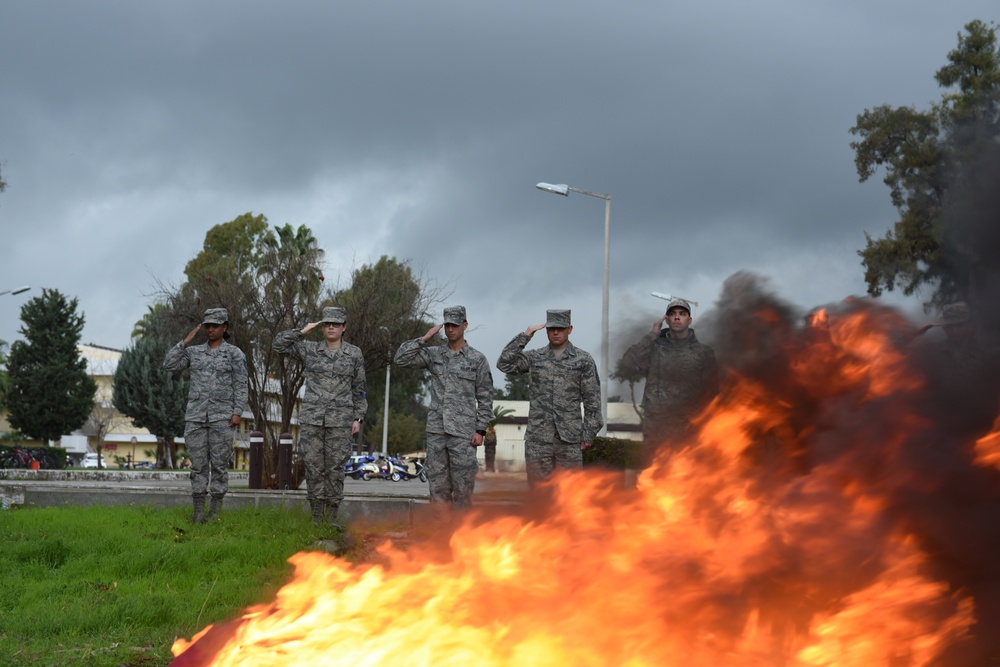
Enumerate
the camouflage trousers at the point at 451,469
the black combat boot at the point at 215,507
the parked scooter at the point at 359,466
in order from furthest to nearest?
the parked scooter at the point at 359,466 → the black combat boot at the point at 215,507 → the camouflage trousers at the point at 451,469

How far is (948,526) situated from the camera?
3.80 meters

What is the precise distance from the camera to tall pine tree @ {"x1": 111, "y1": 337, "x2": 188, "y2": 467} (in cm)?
4672

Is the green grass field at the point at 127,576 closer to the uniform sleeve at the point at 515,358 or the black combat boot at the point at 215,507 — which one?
the black combat boot at the point at 215,507

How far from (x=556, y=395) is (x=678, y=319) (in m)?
1.35

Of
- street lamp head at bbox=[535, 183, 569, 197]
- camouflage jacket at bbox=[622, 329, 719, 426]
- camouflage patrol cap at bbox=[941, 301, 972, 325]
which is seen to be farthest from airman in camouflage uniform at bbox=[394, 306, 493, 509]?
street lamp head at bbox=[535, 183, 569, 197]

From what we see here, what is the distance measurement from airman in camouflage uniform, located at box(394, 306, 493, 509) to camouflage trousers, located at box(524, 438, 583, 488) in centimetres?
45

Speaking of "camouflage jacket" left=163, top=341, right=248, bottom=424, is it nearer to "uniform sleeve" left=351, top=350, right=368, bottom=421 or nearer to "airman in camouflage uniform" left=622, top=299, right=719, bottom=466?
"uniform sleeve" left=351, top=350, right=368, bottom=421

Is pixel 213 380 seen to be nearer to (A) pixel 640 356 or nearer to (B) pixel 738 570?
(A) pixel 640 356

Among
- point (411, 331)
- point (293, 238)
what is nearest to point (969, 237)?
point (411, 331)

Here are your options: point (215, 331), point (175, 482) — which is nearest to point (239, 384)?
point (215, 331)

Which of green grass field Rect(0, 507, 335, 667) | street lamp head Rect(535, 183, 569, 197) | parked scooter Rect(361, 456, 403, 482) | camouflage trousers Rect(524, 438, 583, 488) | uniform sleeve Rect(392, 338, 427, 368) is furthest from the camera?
parked scooter Rect(361, 456, 403, 482)

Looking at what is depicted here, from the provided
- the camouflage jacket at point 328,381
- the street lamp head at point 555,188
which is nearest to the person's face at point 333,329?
the camouflage jacket at point 328,381

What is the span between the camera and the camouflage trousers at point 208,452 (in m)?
9.18

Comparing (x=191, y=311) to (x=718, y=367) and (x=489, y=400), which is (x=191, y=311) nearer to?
(x=489, y=400)
